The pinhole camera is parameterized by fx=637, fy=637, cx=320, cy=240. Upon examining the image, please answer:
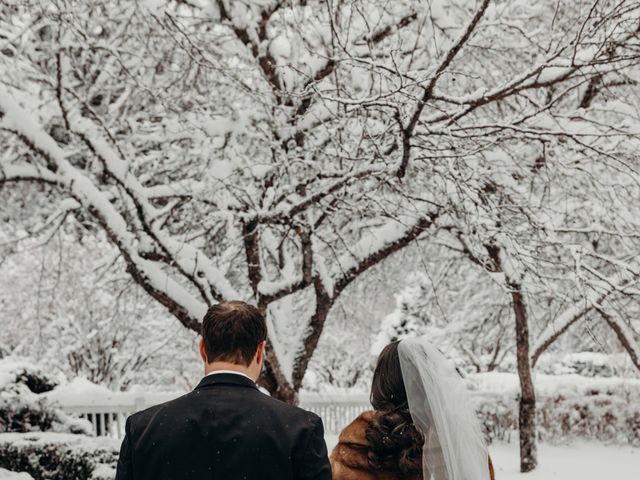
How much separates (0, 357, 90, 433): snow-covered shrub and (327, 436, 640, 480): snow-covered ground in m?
6.35

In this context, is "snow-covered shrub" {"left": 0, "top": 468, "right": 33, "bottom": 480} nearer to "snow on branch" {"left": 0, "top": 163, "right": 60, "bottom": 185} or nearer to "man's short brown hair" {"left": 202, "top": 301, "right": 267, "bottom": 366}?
"snow on branch" {"left": 0, "top": 163, "right": 60, "bottom": 185}

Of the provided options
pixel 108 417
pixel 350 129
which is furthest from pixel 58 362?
pixel 350 129

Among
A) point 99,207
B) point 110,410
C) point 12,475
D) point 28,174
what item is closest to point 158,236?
point 99,207

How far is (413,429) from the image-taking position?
2457 mm

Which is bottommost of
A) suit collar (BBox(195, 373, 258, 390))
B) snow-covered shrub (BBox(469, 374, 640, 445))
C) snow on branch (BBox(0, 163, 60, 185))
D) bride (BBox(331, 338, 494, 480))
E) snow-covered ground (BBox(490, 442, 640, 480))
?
snow-covered ground (BBox(490, 442, 640, 480))

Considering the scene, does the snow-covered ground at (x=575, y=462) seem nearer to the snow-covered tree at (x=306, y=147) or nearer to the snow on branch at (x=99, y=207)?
the snow-covered tree at (x=306, y=147)

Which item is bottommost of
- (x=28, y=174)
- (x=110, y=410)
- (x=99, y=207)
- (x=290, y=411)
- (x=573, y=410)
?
(x=573, y=410)

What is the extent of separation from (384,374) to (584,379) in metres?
13.4

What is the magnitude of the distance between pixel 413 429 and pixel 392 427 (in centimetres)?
9

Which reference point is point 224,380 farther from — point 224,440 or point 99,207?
point 99,207

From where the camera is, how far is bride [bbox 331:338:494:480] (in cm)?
237

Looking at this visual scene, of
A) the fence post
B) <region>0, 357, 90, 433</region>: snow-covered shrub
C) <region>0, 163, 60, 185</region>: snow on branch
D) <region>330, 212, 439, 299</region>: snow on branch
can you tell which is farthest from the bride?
the fence post

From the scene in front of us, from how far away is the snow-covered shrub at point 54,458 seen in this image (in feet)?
19.8

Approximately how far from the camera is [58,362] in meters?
16.2
